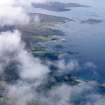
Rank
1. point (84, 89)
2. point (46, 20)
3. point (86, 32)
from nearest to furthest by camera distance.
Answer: point (84, 89), point (86, 32), point (46, 20)

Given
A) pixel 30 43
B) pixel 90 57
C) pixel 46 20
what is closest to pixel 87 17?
pixel 46 20

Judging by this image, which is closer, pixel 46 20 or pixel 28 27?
pixel 28 27

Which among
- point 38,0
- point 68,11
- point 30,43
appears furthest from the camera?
point 38,0

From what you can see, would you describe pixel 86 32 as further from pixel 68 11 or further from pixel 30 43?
pixel 68 11

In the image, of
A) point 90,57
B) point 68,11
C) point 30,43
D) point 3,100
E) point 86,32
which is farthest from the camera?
point 68,11

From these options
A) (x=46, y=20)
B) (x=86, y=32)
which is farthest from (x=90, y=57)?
(x=46, y=20)

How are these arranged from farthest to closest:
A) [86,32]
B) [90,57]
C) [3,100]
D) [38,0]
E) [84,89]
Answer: [38,0] < [86,32] < [90,57] < [84,89] < [3,100]

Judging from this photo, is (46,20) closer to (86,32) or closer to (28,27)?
(28,27)

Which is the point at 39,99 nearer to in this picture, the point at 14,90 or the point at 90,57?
the point at 14,90

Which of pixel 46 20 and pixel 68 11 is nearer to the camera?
pixel 46 20
